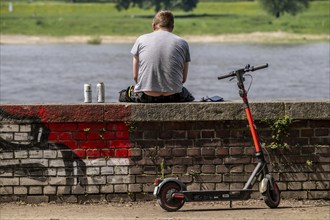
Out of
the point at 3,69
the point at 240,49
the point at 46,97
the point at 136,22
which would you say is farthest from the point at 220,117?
the point at 136,22

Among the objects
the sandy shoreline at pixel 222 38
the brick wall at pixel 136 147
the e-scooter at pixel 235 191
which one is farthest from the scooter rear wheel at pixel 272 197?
the sandy shoreline at pixel 222 38

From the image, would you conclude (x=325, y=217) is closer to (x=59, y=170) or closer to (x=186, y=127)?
(x=186, y=127)

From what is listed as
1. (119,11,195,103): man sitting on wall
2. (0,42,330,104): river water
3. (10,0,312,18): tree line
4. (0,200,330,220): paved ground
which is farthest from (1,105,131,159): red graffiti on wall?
(10,0,312,18): tree line

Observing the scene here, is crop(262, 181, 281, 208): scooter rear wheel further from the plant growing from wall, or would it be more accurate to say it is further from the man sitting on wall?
the man sitting on wall

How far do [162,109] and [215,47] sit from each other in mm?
92108

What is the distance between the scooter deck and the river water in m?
25.5

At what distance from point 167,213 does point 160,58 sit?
5.11 ft

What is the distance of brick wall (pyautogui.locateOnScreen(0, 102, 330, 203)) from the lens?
10648 mm

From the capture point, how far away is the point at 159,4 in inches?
5842

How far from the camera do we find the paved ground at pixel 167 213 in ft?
31.8

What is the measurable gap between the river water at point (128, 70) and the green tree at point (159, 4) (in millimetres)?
36377

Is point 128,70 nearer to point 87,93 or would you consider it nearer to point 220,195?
point 87,93

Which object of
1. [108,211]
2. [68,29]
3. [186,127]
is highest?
[68,29]

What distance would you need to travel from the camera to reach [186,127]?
10734 mm
